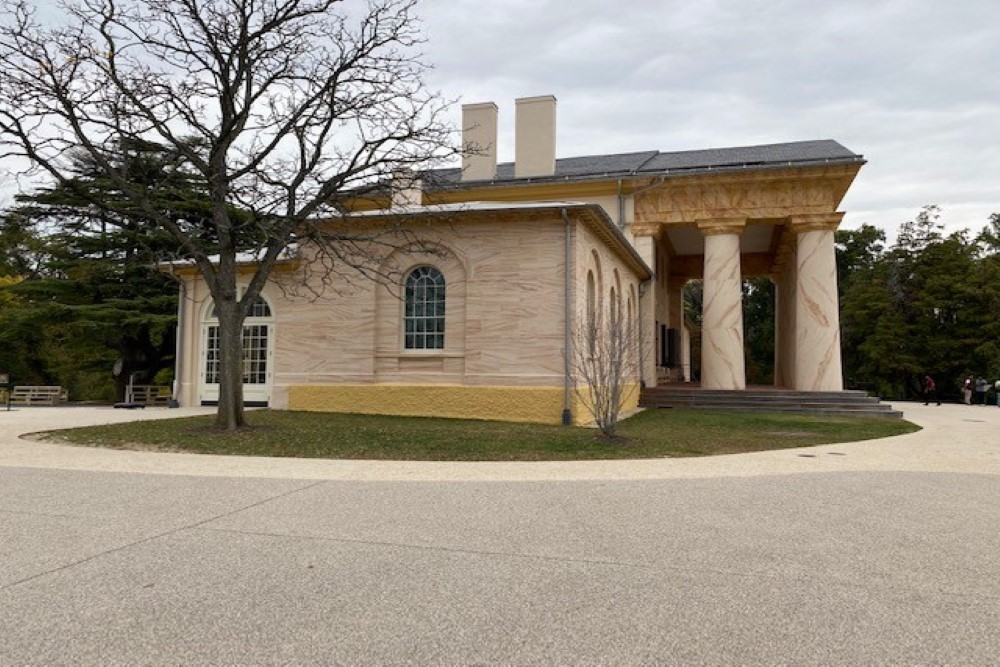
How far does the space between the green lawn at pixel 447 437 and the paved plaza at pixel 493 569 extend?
2.30 metres

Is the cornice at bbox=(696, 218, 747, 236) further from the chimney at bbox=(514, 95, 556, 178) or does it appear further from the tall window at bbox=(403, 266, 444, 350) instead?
the tall window at bbox=(403, 266, 444, 350)

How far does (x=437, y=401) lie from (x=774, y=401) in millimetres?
10875

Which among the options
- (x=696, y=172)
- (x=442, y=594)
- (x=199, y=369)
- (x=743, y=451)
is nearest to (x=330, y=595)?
(x=442, y=594)

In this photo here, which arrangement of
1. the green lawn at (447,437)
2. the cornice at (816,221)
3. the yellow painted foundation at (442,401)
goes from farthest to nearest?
the cornice at (816,221) < the yellow painted foundation at (442,401) < the green lawn at (447,437)

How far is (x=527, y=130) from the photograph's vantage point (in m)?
25.8

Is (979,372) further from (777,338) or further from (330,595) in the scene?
(330,595)

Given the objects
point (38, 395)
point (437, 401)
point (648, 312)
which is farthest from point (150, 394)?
A: point (648, 312)

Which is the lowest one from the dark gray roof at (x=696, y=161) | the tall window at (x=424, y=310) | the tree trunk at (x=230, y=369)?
the tree trunk at (x=230, y=369)

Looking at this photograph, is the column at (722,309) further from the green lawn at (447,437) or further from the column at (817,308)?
the green lawn at (447,437)

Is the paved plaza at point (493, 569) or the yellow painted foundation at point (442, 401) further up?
the yellow painted foundation at point (442, 401)

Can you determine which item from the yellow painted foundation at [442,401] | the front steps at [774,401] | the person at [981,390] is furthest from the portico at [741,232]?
the person at [981,390]

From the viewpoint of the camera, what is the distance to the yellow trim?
50.4 ft

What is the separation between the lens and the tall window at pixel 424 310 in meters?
16.9

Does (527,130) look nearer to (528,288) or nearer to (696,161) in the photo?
(696,161)
